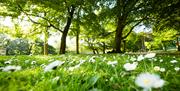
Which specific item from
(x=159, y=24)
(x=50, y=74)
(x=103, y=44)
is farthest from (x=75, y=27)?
(x=103, y=44)

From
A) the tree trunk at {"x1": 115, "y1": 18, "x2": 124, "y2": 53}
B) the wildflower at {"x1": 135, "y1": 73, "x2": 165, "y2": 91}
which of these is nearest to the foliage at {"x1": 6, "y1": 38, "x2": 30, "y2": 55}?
the tree trunk at {"x1": 115, "y1": 18, "x2": 124, "y2": 53}

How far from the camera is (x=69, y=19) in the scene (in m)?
29.6

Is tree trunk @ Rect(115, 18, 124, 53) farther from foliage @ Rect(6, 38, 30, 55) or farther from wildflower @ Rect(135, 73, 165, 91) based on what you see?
foliage @ Rect(6, 38, 30, 55)

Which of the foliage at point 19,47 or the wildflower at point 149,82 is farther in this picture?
the foliage at point 19,47

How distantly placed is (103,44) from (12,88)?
2513 inches

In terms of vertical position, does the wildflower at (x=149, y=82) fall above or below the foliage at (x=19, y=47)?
below

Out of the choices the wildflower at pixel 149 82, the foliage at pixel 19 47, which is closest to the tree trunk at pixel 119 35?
the wildflower at pixel 149 82

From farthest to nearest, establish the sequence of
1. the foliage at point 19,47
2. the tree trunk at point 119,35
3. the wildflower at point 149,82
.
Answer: the foliage at point 19,47 → the tree trunk at point 119,35 → the wildflower at point 149,82

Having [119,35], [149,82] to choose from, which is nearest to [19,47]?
[119,35]

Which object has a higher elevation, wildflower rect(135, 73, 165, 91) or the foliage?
the foliage

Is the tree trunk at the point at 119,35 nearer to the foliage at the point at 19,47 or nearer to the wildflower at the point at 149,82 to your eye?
the wildflower at the point at 149,82

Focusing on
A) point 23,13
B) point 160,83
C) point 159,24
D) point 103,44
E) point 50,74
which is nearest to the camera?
point 160,83

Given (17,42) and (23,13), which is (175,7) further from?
(17,42)

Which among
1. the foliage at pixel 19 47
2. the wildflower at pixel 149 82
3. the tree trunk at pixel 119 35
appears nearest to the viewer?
the wildflower at pixel 149 82
